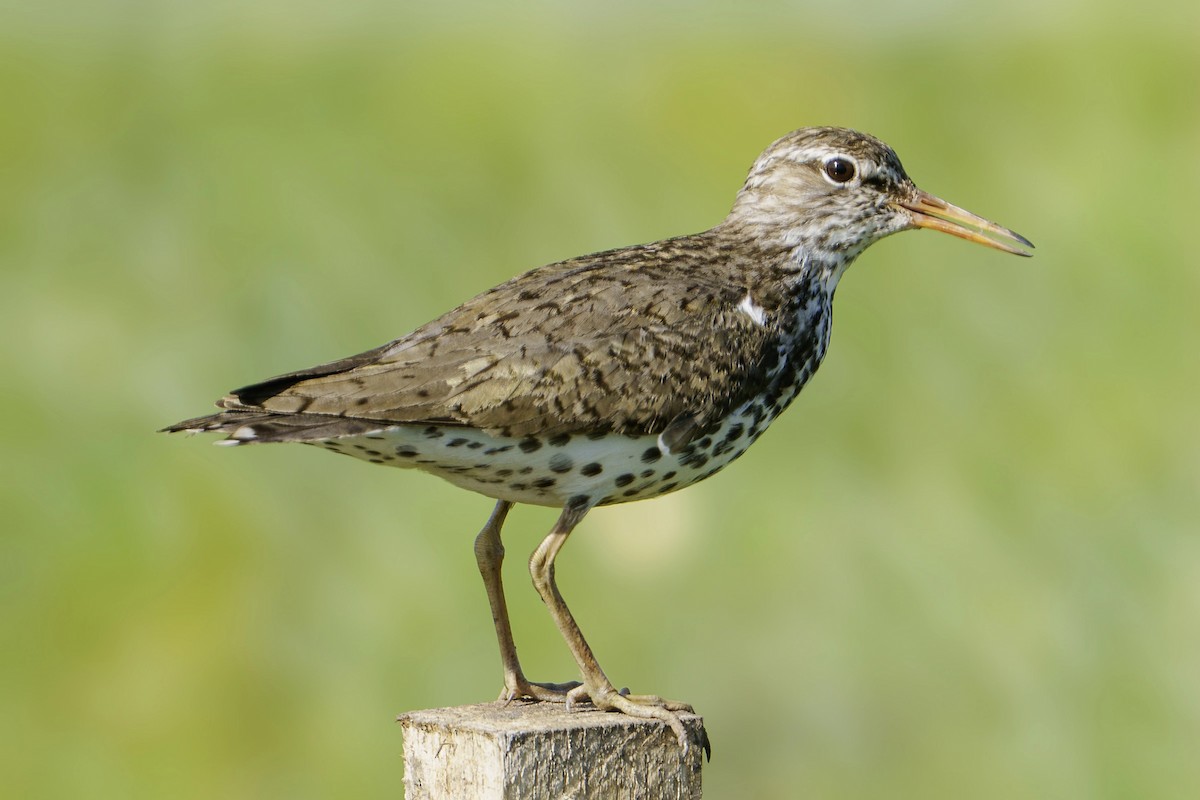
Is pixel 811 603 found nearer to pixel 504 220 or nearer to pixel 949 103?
pixel 504 220

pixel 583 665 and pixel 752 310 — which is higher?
pixel 752 310

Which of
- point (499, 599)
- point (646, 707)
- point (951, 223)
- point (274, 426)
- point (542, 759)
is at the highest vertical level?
point (951, 223)

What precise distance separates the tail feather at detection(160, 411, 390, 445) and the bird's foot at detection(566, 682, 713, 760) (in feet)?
4.90

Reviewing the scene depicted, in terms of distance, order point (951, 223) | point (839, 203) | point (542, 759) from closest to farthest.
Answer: point (542, 759) < point (839, 203) < point (951, 223)

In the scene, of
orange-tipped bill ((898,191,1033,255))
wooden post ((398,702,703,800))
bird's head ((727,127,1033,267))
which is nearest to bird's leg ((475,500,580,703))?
wooden post ((398,702,703,800))

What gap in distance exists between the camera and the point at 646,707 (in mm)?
6648

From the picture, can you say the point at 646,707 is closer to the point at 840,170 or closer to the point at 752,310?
the point at 752,310

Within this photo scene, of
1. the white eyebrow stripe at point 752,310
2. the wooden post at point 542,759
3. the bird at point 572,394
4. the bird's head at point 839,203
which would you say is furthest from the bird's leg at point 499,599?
the bird's head at point 839,203

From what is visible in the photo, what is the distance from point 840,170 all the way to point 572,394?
2.27 meters

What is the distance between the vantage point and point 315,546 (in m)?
11.8

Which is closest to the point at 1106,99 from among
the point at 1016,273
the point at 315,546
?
the point at 1016,273

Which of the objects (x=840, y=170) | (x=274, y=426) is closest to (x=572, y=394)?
(x=274, y=426)

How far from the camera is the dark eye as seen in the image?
27.4 ft

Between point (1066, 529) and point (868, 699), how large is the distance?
6.50ft
